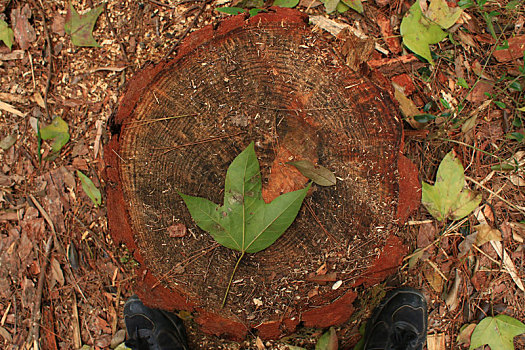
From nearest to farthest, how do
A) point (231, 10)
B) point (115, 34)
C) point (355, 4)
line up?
point (231, 10)
point (355, 4)
point (115, 34)

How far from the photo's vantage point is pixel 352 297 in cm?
149

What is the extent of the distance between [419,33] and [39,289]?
Answer: 2524mm

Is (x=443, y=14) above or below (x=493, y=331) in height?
above

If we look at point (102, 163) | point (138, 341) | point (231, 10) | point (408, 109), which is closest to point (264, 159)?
point (231, 10)

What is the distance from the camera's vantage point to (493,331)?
6.51 ft

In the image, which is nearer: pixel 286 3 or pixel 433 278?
pixel 286 3

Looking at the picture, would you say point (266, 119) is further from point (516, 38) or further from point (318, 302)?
point (516, 38)

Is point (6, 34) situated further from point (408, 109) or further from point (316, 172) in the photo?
point (408, 109)

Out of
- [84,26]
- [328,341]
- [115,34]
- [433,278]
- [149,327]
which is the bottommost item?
[433,278]

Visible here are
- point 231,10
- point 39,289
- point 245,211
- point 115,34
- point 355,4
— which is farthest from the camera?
point 39,289

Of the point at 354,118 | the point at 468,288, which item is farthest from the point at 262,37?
the point at 468,288

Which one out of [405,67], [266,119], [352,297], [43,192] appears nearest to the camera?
[266,119]

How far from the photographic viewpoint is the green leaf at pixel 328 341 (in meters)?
1.85

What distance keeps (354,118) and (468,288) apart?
1324 mm
